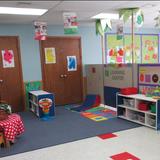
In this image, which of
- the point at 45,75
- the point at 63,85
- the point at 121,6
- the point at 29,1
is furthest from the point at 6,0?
the point at 63,85

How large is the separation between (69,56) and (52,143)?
3.35 meters

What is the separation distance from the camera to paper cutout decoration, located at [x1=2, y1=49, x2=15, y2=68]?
5.47 m

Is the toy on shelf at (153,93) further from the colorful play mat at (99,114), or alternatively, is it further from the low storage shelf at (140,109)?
the colorful play mat at (99,114)

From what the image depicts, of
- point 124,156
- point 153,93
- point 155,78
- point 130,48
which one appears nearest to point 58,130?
point 124,156

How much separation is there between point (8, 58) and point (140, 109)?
3.60 meters

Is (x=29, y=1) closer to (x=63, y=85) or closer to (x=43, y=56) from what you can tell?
(x=43, y=56)

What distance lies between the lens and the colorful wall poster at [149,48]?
740cm

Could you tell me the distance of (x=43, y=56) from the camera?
233 inches

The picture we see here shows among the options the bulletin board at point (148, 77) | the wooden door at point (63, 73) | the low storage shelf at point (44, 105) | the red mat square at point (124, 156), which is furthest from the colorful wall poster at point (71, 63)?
the red mat square at point (124, 156)

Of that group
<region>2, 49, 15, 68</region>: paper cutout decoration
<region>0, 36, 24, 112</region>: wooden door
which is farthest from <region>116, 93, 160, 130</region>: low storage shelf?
<region>2, 49, 15, 68</region>: paper cutout decoration

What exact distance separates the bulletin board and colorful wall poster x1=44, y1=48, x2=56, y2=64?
2.57 m

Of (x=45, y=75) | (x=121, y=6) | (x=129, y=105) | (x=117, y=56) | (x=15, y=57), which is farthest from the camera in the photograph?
(x=117, y=56)

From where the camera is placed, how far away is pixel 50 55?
19.7ft

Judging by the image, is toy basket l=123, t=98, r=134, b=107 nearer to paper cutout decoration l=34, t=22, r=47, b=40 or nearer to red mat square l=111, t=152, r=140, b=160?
red mat square l=111, t=152, r=140, b=160
